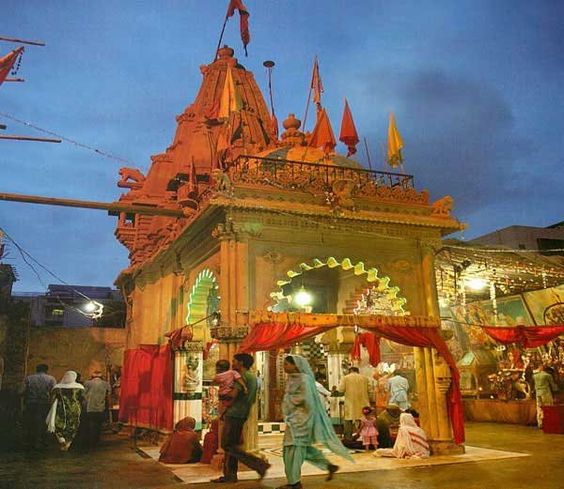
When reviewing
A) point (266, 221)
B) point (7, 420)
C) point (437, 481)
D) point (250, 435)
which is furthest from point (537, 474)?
point (7, 420)

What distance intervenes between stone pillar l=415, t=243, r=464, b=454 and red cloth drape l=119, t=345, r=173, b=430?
5.46m

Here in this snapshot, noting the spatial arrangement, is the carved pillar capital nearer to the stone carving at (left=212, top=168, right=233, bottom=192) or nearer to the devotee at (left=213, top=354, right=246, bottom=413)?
the devotee at (left=213, top=354, right=246, bottom=413)

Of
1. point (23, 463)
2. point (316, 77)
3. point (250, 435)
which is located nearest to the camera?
point (250, 435)

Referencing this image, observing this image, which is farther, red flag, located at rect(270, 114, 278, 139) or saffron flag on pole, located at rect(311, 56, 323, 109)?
red flag, located at rect(270, 114, 278, 139)

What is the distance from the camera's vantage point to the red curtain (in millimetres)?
9688

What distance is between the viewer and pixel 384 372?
54.1 feet

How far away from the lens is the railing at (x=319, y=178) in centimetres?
1083

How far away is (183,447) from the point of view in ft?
32.5

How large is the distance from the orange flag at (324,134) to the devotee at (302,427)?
7.62 meters

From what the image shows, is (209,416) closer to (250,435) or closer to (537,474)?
(250,435)

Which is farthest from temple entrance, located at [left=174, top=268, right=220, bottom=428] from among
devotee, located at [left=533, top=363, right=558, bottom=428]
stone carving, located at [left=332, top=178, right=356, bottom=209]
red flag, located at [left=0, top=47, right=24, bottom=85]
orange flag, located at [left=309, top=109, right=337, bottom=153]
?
devotee, located at [left=533, top=363, right=558, bottom=428]

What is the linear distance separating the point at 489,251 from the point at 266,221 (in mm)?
8195

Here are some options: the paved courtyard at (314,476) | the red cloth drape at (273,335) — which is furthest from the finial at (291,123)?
the paved courtyard at (314,476)

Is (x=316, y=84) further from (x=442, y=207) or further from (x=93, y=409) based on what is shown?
(x=93, y=409)
